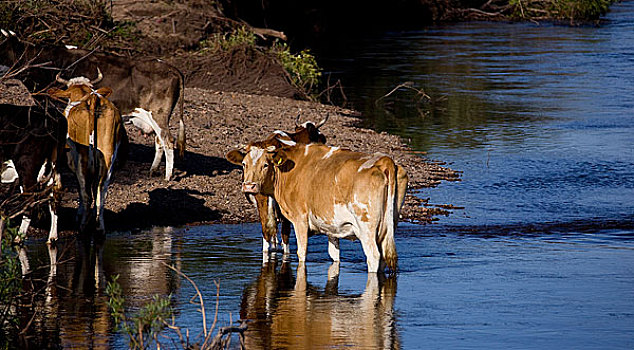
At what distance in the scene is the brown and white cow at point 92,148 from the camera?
40.2ft

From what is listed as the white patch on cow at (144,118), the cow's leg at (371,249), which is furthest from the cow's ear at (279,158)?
the white patch on cow at (144,118)

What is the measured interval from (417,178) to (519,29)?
34749 millimetres

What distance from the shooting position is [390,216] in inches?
397

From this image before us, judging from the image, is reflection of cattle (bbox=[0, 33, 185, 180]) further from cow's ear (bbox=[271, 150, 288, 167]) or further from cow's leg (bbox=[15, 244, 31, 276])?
cow's ear (bbox=[271, 150, 288, 167])

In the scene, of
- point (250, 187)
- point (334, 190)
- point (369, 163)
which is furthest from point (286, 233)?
point (369, 163)

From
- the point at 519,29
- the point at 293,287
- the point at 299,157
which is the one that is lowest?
the point at 293,287

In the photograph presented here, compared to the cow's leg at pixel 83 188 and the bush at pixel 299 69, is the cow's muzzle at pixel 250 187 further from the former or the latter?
the bush at pixel 299 69

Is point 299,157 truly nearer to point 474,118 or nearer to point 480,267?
point 480,267

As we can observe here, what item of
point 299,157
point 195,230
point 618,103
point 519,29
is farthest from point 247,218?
point 519,29

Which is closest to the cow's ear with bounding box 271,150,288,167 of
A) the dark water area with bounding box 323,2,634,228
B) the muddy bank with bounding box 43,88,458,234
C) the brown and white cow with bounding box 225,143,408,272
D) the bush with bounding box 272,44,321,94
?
the brown and white cow with bounding box 225,143,408,272

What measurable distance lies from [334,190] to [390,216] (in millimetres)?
599

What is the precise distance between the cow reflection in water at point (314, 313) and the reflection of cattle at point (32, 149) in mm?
2626

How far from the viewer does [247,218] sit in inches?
542

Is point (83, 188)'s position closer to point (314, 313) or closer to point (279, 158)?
point (279, 158)
